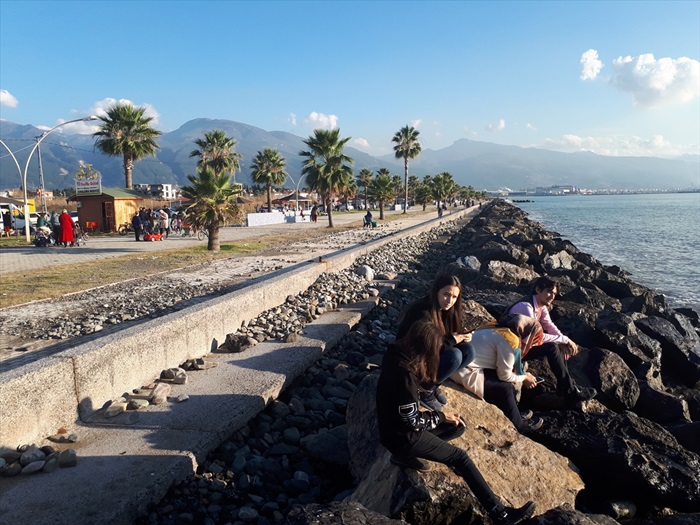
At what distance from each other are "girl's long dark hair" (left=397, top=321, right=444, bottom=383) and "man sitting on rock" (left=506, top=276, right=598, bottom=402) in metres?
2.18

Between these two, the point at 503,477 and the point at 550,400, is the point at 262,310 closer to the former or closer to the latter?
the point at 550,400

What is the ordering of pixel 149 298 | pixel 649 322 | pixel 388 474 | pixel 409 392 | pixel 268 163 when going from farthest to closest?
pixel 268 163 < pixel 149 298 < pixel 649 322 < pixel 388 474 < pixel 409 392

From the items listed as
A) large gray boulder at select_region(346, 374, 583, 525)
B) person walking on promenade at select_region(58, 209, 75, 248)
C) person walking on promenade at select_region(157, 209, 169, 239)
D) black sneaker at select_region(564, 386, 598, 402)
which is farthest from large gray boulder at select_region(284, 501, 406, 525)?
person walking on promenade at select_region(157, 209, 169, 239)

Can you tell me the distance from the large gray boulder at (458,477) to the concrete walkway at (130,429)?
1.25 metres

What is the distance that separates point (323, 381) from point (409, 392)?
3.16 metres

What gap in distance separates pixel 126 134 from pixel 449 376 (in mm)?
36414

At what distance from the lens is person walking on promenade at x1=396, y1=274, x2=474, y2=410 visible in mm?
3715

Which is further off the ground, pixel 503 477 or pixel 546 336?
pixel 546 336

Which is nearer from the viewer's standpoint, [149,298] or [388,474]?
[388,474]

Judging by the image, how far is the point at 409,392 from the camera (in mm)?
3205

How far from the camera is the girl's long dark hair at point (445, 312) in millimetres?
3866

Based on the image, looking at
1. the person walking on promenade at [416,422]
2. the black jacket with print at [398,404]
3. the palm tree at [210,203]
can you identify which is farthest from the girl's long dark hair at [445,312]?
the palm tree at [210,203]

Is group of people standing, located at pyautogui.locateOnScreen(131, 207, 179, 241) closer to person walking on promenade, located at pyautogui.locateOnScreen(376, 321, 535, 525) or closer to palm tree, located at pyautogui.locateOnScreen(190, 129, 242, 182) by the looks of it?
palm tree, located at pyautogui.locateOnScreen(190, 129, 242, 182)

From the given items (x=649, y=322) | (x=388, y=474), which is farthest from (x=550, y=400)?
(x=649, y=322)
